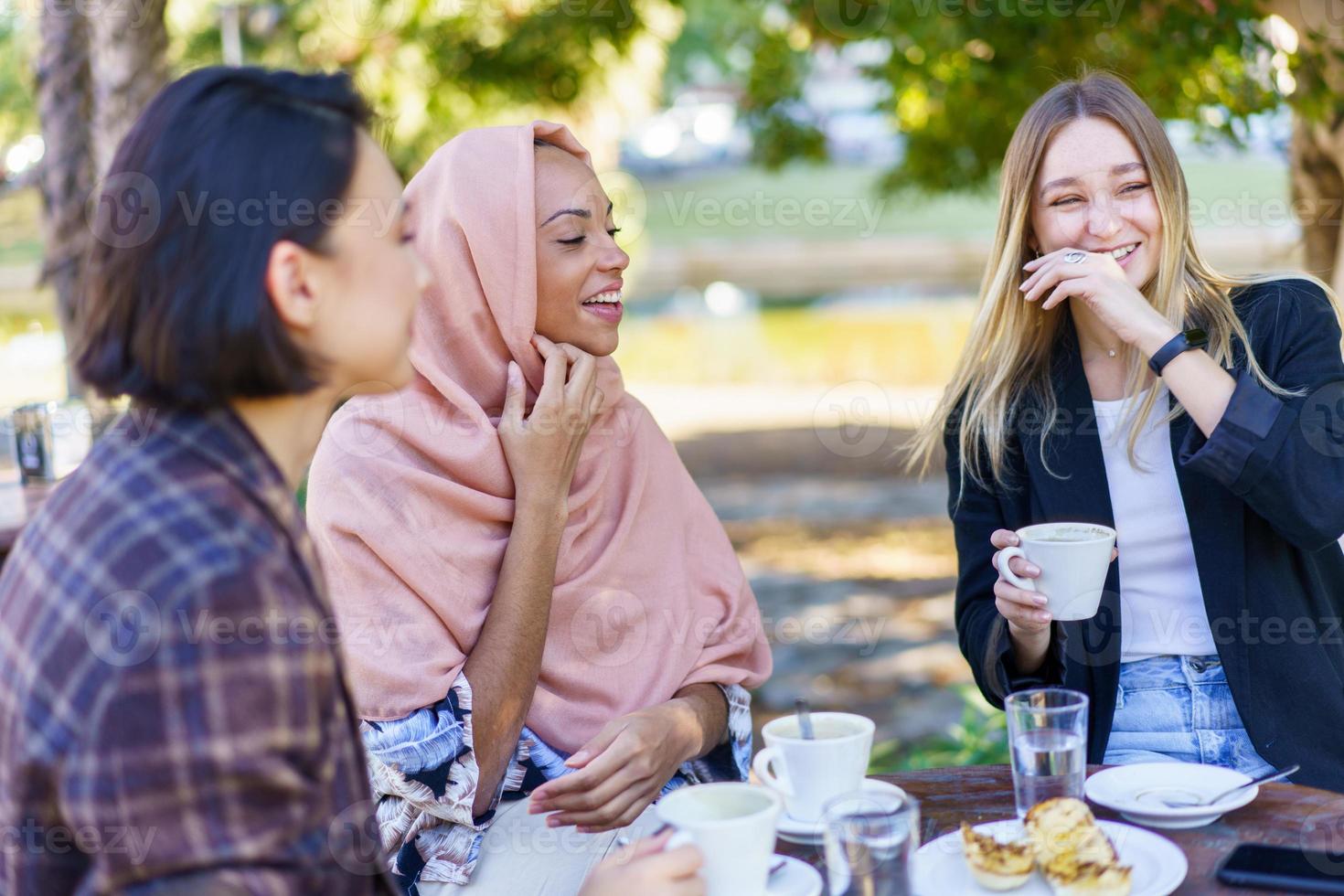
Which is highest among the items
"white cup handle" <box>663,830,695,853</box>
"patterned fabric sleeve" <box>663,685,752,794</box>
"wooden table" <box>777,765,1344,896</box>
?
Result: "white cup handle" <box>663,830,695,853</box>

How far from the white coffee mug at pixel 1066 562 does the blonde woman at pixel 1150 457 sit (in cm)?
4

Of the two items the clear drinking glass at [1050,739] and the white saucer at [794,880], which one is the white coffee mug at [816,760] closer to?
the white saucer at [794,880]

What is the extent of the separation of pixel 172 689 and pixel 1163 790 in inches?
56.7

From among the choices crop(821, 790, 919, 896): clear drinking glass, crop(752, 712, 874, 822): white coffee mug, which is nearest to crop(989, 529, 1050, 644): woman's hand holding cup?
crop(752, 712, 874, 822): white coffee mug

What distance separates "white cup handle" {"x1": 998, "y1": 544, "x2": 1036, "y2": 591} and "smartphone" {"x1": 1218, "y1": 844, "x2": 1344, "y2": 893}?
0.62 meters

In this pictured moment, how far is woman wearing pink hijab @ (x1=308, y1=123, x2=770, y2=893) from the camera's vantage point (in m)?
2.37

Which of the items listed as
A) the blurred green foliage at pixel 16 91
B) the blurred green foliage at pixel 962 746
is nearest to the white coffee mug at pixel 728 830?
the blurred green foliage at pixel 962 746

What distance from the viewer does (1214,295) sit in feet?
9.18

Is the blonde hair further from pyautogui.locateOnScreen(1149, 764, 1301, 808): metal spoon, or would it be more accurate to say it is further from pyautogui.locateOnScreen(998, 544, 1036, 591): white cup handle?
pyautogui.locateOnScreen(1149, 764, 1301, 808): metal spoon

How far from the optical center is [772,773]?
194 cm

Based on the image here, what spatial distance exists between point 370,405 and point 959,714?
12.0 ft

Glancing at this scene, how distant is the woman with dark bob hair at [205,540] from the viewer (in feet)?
4.44

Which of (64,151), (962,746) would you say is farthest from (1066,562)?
(64,151)

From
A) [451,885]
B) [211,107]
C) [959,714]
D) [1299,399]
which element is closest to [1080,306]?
[1299,399]
